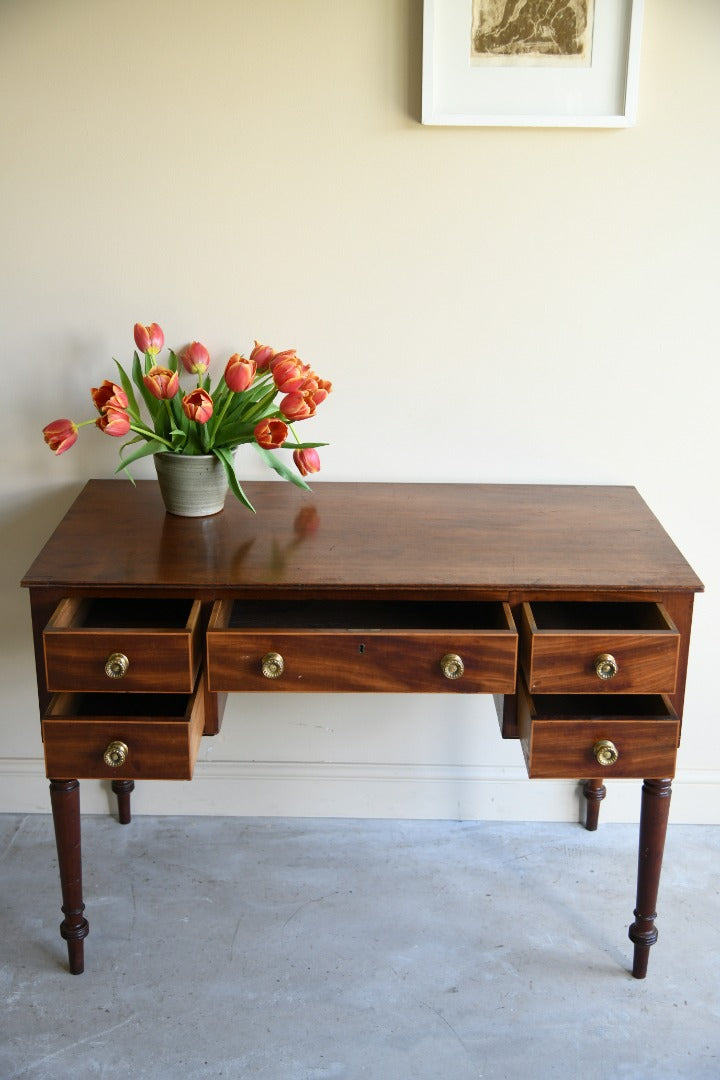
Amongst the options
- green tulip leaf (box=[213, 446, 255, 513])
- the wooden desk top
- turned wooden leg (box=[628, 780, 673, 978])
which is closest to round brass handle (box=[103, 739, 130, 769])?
the wooden desk top

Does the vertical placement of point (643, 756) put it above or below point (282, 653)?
below

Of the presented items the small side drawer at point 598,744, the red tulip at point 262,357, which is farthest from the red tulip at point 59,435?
the small side drawer at point 598,744

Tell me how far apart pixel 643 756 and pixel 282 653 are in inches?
23.9

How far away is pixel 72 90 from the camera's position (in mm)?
1984

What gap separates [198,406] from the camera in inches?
72.5

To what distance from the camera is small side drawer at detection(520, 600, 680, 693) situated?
Result: 172 cm

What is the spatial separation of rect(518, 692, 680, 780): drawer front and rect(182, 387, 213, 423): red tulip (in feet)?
2.31

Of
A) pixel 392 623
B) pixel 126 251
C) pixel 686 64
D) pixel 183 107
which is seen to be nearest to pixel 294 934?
pixel 392 623

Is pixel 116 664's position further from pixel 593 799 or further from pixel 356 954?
pixel 593 799

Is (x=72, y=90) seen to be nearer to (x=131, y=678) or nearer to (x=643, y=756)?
(x=131, y=678)

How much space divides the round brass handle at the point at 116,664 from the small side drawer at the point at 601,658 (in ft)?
2.06

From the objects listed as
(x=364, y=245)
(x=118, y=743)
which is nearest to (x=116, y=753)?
(x=118, y=743)

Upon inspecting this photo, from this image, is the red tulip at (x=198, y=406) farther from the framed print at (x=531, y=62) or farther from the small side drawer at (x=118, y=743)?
the framed print at (x=531, y=62)

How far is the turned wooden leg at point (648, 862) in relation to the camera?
1868 millimetres
